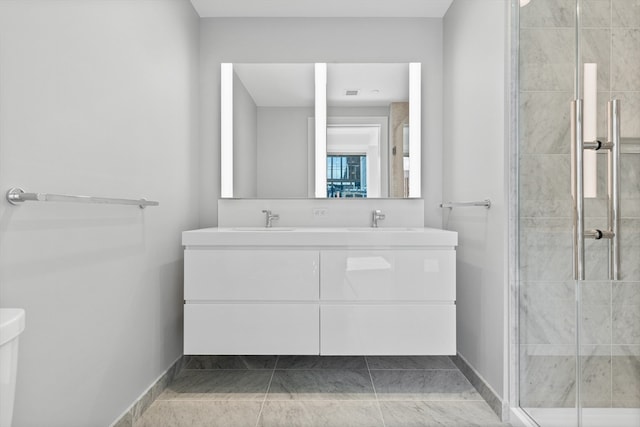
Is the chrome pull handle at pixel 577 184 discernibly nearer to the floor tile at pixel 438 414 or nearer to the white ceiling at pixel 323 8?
the floor tile at pixel 438 414

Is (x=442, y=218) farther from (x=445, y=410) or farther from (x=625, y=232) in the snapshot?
(x=625, y=232)

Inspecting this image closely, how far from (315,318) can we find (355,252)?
0.39 m

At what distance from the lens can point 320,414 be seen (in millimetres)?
1929

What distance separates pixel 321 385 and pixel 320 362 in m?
0.25

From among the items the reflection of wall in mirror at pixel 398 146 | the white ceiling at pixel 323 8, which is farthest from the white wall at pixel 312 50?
the reflection of wall in mirror at pixel 398 146

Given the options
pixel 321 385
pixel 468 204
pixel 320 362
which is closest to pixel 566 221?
pixel 468 204

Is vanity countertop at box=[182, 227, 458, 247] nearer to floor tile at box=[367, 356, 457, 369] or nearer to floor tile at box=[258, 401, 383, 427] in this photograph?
floor tile at box=[258, 401, 383, 427]

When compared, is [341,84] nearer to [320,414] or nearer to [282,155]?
[282,155]

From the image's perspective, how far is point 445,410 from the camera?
1973mm

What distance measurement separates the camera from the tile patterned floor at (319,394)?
1.88 metres

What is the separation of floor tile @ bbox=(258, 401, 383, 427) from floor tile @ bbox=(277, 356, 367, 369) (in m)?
0.43

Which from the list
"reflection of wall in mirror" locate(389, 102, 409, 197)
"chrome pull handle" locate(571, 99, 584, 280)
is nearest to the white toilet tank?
"chrome pull handle" locate(571, 99, 584, 280)

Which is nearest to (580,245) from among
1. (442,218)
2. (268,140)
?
(442,218)

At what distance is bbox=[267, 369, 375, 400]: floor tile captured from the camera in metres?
2.12
